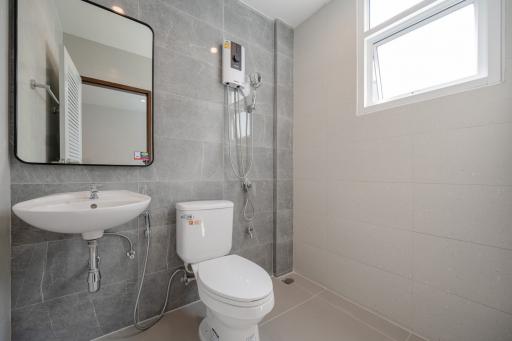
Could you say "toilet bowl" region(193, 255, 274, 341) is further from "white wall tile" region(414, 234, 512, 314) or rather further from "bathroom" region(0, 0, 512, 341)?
"white wall tile" region(414, 234, 512, 314)

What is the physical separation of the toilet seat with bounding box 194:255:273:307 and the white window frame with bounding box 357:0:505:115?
1334mm

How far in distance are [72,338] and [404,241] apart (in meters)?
2.02

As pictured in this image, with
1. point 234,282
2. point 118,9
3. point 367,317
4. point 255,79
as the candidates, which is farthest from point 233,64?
point 367,317

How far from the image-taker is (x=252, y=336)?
3.76ft

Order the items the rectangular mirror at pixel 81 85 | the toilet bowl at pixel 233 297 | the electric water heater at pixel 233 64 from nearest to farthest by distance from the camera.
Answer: the toilet bowl at pixel 233 297, the rectangular mirror at pixel 81 85, the electric water heater at pixel 233 64

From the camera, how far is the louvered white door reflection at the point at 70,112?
45.6 inches

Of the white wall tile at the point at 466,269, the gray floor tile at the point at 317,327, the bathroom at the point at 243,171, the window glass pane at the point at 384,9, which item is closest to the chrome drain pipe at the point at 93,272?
the bathroom at the point at 243,171

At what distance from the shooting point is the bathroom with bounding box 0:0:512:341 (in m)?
1.06

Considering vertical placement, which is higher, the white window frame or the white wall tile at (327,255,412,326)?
the white window frame

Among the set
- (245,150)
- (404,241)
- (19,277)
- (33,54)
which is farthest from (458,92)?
(19,277)

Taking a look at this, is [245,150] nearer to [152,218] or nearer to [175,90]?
[175,90]

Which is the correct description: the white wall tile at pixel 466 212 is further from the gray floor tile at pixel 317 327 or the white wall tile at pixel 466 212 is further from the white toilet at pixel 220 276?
the white toilet at pixel 220 276

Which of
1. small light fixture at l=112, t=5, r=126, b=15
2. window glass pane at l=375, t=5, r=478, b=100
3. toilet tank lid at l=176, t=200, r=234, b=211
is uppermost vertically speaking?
small light fixture at l=112, t=5, r=126, b=15

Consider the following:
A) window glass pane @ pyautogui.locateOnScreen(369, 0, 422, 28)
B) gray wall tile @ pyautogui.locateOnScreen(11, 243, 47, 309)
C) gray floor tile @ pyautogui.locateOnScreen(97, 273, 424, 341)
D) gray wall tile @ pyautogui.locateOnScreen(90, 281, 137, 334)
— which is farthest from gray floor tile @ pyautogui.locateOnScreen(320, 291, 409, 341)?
window glass pane @ pyautogui.locateOnScreen(369, 0, 422, 28)
